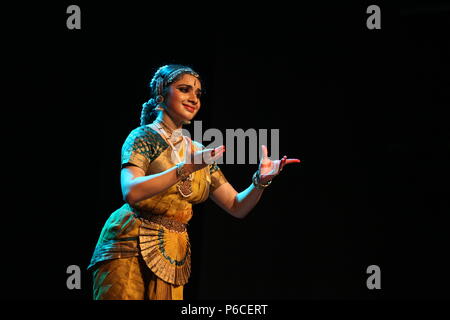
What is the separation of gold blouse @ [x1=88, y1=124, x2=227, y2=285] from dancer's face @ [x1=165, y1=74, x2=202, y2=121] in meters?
0.12

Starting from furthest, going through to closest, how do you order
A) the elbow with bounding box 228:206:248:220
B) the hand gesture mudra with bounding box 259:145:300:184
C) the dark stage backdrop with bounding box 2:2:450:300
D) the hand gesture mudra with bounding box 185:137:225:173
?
the dark stage backdrop with bounding box 2:2:450:300
the elbow with bounding box 228:206:248:220
the hand gesture mudra with bounding box 259:145:300:184
the hand gesture mudra with bounding box 185:137:225:173

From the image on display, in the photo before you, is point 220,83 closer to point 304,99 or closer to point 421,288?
point 304,99

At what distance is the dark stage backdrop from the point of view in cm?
251

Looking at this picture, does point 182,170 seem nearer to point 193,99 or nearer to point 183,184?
point 183,184

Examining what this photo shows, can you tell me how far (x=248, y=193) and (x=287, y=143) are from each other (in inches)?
38.5

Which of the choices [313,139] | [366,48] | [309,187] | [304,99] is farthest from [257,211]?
[366,48]

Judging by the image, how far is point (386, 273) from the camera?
2668mm

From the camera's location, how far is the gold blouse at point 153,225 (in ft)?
5.39

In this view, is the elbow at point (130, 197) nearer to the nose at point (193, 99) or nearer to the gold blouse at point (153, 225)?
the gold blouse at point (153, 225)

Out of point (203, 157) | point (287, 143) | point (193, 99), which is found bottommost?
point (203, 157)

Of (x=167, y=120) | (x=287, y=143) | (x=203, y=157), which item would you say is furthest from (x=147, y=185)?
(x=287, y=143)

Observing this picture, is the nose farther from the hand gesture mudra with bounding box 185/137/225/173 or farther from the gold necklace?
the hand gesture mudra with bounding box 185/137/225/173

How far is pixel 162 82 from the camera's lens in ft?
6.10

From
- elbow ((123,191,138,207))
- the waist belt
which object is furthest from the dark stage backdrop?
elbow ((123,191,138,207))
